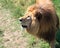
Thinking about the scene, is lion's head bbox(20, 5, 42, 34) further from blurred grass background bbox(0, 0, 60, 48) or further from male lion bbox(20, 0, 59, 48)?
blurred grass background bbox(0, 0, 60, 48)

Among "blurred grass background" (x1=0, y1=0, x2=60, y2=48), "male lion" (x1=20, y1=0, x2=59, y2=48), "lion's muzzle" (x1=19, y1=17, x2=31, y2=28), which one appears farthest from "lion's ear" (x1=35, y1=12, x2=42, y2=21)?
"blurred grass background" (x1=0, y1=0, x2=60, y2=48)

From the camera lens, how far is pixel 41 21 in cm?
384

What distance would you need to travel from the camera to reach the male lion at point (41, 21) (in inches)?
147

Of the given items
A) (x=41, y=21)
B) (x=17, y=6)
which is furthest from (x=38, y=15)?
(x=17, y=6)

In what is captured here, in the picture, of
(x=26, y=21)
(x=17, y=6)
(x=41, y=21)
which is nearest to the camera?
(x=26, y=21)

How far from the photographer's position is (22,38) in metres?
5.05

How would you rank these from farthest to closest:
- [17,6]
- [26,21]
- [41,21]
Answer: [17,6] < [41,21] < [26,21]

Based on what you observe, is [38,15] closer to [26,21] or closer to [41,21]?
[41,21]

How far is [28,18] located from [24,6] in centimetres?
238

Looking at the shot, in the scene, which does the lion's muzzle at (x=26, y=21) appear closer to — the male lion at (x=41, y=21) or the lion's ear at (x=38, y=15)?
the male lion at (x=41, y=21)

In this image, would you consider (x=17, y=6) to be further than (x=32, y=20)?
Yes

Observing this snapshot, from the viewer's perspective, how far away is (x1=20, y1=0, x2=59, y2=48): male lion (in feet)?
12.2

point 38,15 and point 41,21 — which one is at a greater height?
point 38,15

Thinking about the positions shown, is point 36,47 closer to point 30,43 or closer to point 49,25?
point 30,43
